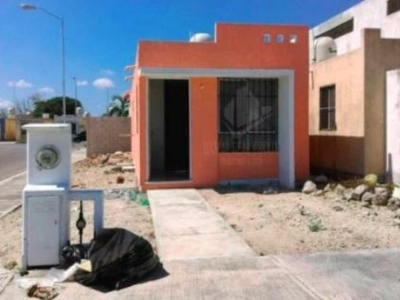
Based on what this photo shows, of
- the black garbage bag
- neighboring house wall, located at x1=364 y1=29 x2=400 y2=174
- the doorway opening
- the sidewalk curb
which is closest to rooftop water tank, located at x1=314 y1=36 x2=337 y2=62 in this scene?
neighboring house wall, located at x1=364 y1=29 x2=400 y2=174

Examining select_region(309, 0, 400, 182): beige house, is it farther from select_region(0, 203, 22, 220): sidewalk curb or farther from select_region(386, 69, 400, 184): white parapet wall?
select_region(0, 203, 22, 220): sidewalk curb

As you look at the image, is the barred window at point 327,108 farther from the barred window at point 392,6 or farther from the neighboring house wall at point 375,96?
the barred window at point 392,6

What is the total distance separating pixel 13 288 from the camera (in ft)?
17.5

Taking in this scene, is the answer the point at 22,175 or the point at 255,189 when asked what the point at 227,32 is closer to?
the point at 255,189

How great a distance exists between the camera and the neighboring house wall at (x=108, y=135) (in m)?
26.6

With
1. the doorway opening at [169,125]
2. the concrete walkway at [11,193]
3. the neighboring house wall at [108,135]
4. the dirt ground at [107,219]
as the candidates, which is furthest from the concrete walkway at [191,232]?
the neighboring house wall at [108,135]

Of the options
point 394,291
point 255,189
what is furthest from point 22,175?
point 394,291

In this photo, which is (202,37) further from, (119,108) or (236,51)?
(119,108)

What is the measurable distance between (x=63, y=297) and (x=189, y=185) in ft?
25.5

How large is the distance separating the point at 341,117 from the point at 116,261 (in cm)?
1025

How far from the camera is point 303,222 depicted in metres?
8.50

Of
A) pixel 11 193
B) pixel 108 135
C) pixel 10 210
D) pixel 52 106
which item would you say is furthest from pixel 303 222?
pixel 52 106

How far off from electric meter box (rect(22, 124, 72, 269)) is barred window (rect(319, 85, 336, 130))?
10330 mm

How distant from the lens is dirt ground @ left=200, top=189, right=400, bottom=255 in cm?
700
